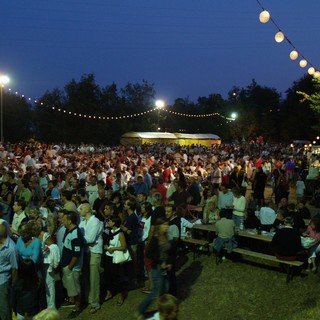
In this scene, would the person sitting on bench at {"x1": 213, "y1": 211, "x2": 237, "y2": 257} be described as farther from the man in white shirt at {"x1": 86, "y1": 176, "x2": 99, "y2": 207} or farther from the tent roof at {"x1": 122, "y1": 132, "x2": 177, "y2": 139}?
the tent roof at {"x1": 122, "y1": 132, "x2": 177, "y2": 139}

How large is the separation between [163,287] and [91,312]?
1.36 meters

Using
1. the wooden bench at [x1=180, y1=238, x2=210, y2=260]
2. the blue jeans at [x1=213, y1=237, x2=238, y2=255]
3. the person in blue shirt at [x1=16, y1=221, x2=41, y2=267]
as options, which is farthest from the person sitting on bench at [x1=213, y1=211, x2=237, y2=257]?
the person in blue shirt at [x1=16, y1=221, x2=41, y2=267]

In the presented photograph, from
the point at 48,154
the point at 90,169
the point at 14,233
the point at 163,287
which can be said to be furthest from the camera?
the point at 48,154

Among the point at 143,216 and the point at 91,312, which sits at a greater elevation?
the point at 143,216

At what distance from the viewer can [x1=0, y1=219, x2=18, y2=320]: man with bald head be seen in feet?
16.2

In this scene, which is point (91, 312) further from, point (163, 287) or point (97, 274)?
point (163, 287)

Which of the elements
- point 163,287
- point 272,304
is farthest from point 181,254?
point 163,287

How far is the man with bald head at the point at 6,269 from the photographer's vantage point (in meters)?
4.95

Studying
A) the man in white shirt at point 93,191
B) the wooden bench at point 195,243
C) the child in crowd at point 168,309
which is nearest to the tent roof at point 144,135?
the man in white shirt at point 93,191

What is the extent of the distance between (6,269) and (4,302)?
415mm

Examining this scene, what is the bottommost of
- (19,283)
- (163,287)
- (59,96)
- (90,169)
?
(163,287)

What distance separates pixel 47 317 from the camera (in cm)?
291

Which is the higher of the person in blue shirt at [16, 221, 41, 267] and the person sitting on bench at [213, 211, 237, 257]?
the person in blue shirt at [16, 221, 41, 267]

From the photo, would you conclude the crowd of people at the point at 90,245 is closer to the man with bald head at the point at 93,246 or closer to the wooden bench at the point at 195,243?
the man with bald head at the point at 93,246
